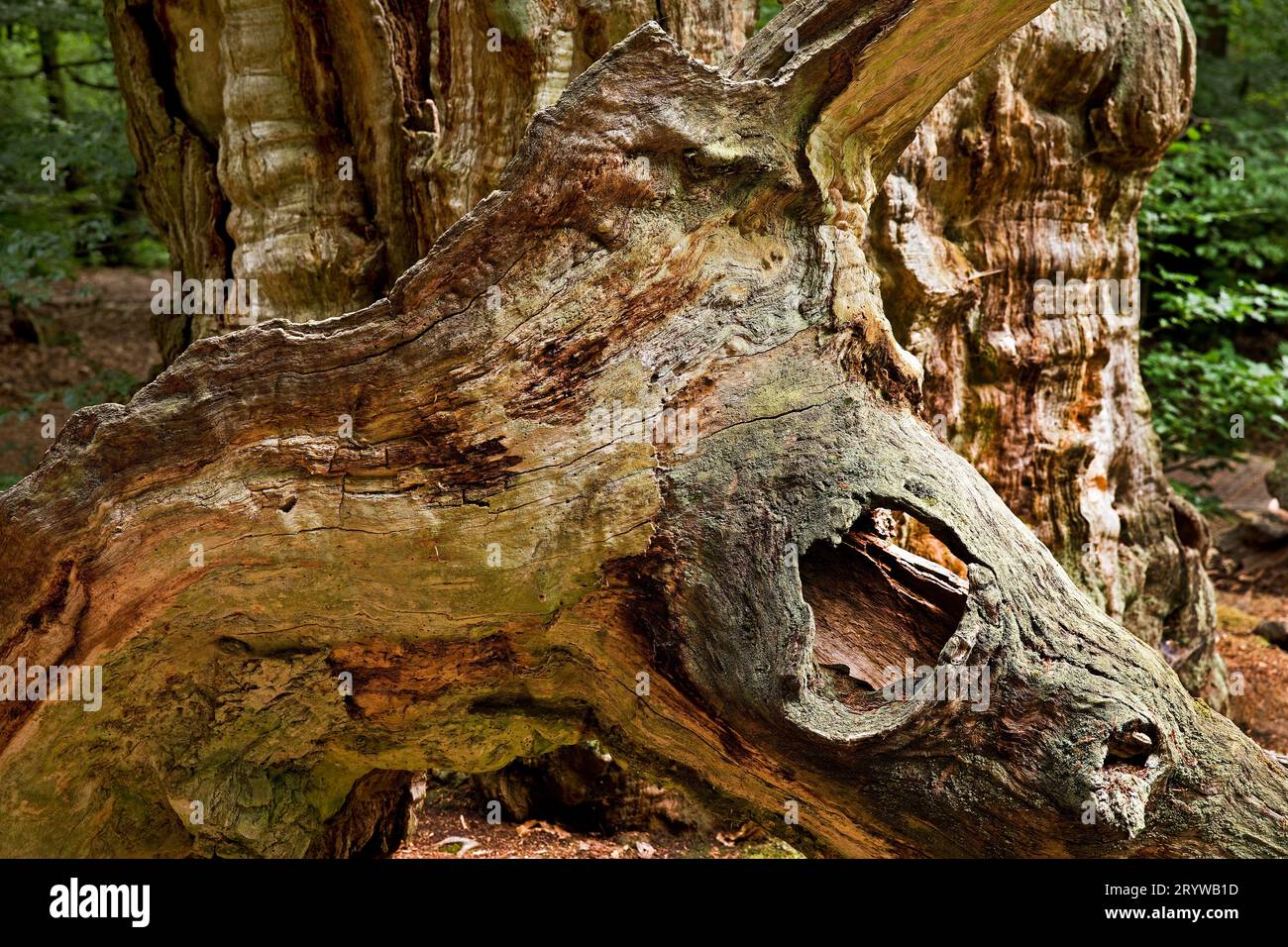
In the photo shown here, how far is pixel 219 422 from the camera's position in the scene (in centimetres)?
272

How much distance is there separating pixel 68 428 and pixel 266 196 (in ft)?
6.50

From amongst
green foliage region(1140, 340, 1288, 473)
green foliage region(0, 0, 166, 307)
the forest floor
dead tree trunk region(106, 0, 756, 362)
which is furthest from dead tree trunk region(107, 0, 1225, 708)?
green foliage region(0, 0, 166, 307)

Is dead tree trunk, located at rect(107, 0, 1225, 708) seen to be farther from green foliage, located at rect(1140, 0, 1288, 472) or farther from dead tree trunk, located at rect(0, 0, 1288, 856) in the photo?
green foliage, located at rect(1140, 0, 1288, 472)

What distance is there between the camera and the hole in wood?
9.14ft

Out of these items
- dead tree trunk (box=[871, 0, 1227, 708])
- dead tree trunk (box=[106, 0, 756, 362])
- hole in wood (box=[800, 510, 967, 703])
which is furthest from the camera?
dead tree trunk (box=[871, 0, 1227, 708])

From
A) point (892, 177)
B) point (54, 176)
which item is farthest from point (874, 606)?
point (54, 176)

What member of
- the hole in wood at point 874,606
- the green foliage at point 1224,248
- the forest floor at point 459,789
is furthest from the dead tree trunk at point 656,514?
the green foliage at point 1224,248

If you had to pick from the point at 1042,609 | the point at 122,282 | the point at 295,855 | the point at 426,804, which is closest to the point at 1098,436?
the point at 1042,609

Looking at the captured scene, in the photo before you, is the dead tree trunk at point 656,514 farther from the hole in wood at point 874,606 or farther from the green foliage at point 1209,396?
the green foliage at point 1209,396

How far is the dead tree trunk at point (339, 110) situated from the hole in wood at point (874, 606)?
80.9 inches

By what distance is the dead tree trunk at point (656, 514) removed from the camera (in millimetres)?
2564

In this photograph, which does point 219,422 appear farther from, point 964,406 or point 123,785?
point 964,406

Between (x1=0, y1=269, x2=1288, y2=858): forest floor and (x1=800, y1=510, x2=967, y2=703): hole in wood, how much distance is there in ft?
7.07

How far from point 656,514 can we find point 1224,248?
9.40 metres
